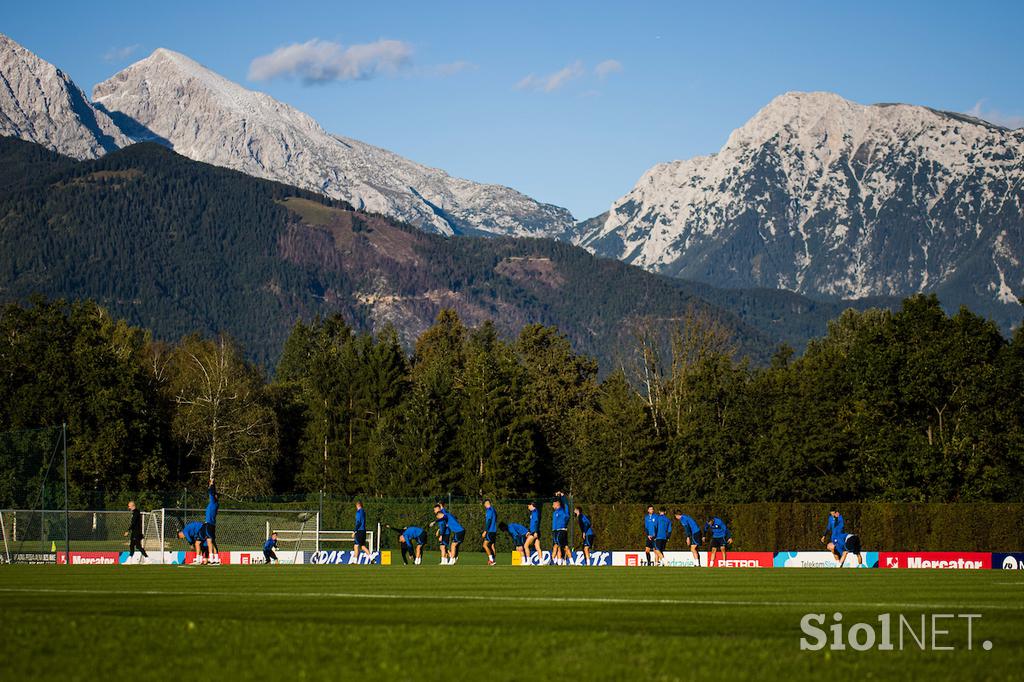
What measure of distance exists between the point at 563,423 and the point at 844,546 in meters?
59.8

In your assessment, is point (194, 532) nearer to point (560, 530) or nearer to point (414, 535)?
point (414, 535)

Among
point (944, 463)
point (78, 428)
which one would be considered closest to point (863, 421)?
point (944, 463)

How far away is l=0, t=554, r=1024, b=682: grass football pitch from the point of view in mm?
11734

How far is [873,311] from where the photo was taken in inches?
5123

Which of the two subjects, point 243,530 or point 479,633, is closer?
point 479,633

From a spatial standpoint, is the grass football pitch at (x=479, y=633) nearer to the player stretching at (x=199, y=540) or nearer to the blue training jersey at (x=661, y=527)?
the player stretching at (x=199, y=540)

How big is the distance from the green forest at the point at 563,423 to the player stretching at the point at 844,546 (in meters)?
28.9

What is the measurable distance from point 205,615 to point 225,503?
68118 millimetres

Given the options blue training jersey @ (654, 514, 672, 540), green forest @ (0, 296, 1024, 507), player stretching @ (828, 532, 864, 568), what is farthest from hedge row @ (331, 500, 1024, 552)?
blue training jersey @ (654, 514, 672, 540)

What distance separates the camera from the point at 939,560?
4784cm

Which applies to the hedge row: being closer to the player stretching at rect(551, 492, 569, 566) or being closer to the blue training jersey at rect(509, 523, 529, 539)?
the blue training jersey at rect(509, 523, 529, 539)

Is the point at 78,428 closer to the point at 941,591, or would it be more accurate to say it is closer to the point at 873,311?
the point at 941,591

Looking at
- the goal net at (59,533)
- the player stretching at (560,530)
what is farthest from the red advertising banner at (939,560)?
the goal net at (59,533)

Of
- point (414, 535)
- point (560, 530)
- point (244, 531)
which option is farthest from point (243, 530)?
point (560, 530)
